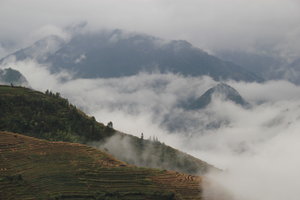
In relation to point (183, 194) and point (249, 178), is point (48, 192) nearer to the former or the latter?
point (183, 194)

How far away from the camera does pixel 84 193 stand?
500 feet

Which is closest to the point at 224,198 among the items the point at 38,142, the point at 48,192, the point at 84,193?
the point at 84,193

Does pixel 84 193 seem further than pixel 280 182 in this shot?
No

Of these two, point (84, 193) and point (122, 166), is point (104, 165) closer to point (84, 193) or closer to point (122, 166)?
point (122, 166)

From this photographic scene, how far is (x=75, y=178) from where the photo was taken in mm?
162125

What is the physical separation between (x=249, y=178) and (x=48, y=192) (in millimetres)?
102002

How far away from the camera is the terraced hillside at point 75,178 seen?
5942 inches

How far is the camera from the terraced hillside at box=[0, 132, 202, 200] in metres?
151

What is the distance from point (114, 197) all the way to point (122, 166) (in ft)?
106

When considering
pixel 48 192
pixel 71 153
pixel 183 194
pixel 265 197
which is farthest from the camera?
pixel 71 153

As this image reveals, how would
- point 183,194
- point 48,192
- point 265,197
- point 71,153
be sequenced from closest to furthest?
point 48,192, point 183,194, point 265,197, point 71,153

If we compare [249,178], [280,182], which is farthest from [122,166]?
[280,182]

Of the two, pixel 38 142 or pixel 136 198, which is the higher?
pixel 38 142

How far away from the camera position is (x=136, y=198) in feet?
509
